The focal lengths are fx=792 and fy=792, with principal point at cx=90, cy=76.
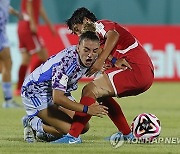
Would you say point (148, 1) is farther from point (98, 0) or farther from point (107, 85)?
point (107, 85)

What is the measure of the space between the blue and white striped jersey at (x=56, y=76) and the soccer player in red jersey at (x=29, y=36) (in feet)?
23.9

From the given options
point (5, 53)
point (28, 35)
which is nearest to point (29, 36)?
point (28, 35)

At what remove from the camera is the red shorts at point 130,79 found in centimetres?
891

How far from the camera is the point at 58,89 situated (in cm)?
842

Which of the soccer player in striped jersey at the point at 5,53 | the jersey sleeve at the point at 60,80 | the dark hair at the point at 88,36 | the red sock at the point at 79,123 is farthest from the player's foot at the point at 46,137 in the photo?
the soccer player in striped jersey at the point at 5,53

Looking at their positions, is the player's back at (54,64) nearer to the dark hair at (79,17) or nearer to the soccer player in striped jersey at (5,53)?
the dark hair at (79,17)

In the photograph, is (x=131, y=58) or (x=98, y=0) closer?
(x=131, y=58)

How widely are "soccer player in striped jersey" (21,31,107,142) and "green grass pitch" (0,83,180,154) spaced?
0.33m

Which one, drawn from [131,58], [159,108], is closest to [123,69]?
[131,58]

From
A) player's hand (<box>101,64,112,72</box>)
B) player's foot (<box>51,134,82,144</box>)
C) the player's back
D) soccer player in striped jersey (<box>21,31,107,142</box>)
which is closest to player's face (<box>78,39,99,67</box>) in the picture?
soccer player in striped jersey (<box>21,31,107,142</box>)

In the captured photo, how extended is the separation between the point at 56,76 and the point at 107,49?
69 cm

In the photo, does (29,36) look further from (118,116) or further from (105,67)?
(105,67)

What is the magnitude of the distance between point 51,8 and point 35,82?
13.4m

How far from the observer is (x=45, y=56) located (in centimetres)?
1667
